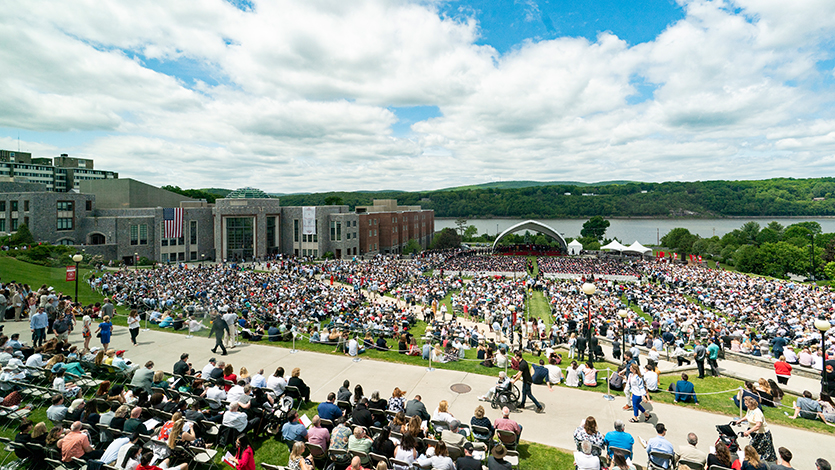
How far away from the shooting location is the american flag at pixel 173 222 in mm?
52469

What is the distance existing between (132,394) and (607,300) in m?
28.2

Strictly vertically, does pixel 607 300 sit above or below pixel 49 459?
below

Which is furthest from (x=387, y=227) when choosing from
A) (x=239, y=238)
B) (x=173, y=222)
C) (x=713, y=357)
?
(x=713, y=357)

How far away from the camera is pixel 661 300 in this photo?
27.9 meters

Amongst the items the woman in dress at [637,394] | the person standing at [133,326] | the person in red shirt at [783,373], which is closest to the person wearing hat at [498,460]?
the woman in dress at [637,394]

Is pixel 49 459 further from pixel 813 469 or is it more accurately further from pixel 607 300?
pixel 607 300

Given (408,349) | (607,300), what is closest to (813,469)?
(408,349)

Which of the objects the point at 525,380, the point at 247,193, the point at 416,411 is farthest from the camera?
the point at 247,193

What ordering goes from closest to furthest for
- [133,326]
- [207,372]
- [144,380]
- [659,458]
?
1. [659,458]
2. [144,380]
3. [207,372]
4. [133,326]

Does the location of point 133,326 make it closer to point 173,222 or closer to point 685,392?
point 685,392

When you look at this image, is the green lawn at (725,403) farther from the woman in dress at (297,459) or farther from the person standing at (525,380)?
the woman in dress at (297,459)

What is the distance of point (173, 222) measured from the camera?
5303cm

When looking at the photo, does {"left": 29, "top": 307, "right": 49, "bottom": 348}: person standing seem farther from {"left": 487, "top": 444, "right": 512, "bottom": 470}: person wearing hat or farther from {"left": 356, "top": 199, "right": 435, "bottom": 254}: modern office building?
{"left": 356, "top": 199, "right": 435, "bottom": 254}: modern office building

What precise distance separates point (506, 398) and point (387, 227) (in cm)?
6086
